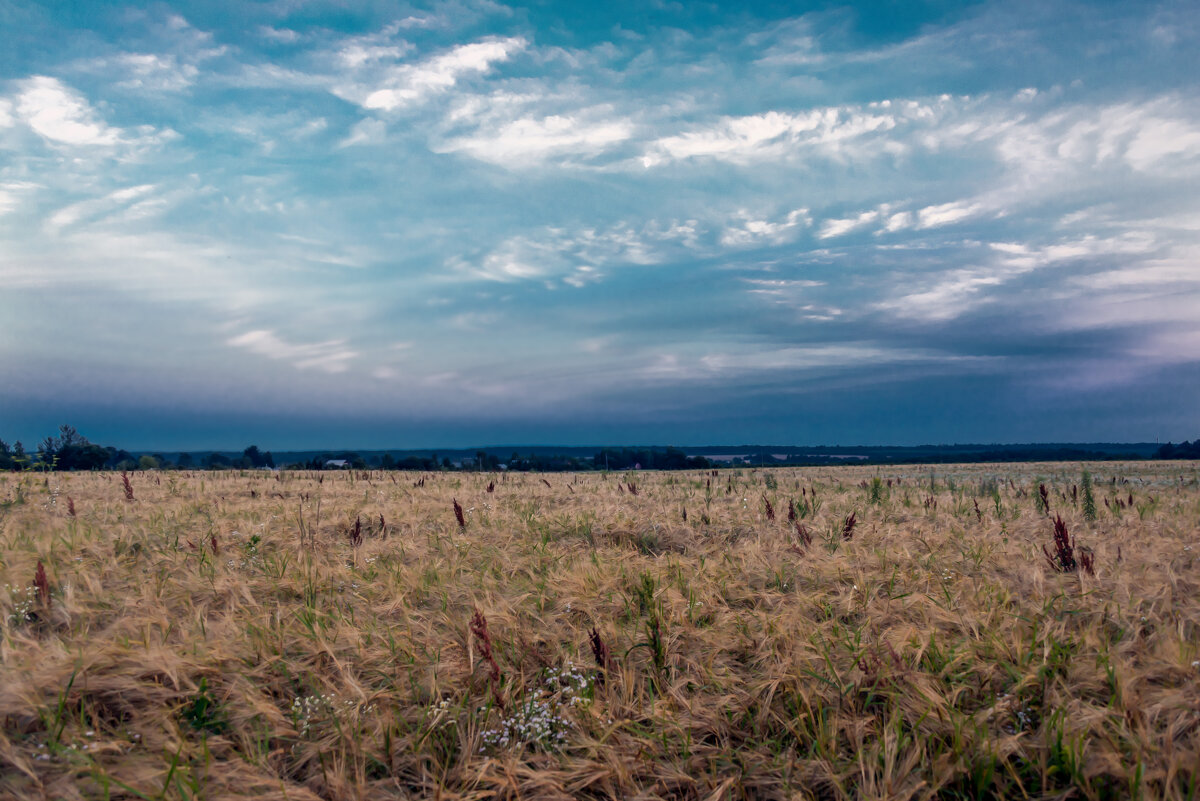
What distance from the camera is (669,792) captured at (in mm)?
2553

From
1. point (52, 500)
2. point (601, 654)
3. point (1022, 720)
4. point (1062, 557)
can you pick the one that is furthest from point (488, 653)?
point (52, 500)

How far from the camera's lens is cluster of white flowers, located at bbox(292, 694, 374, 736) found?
2.92 m

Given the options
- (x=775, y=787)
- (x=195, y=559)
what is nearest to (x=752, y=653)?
(x=775, y=787)

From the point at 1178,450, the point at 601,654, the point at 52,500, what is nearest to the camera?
the point at 601,654

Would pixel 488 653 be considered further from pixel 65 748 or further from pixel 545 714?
pixel 65 748

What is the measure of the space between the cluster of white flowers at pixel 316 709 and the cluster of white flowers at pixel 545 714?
2.18ft

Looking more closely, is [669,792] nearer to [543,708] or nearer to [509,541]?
[543,708]

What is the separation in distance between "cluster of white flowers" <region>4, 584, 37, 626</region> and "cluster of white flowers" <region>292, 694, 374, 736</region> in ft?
7.57

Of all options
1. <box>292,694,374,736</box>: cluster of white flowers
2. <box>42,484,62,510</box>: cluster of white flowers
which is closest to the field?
<box>292,694,374,736</box>: cluster of white flowers

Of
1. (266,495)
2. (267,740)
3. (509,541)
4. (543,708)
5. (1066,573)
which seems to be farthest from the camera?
(266,495)

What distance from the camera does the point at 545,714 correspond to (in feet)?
9.69

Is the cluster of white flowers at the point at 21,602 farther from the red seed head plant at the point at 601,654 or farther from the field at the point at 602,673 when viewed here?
the red seed head plant at the point at 601,654

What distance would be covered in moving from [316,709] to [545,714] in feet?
3.69

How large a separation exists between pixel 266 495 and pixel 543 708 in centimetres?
1010
